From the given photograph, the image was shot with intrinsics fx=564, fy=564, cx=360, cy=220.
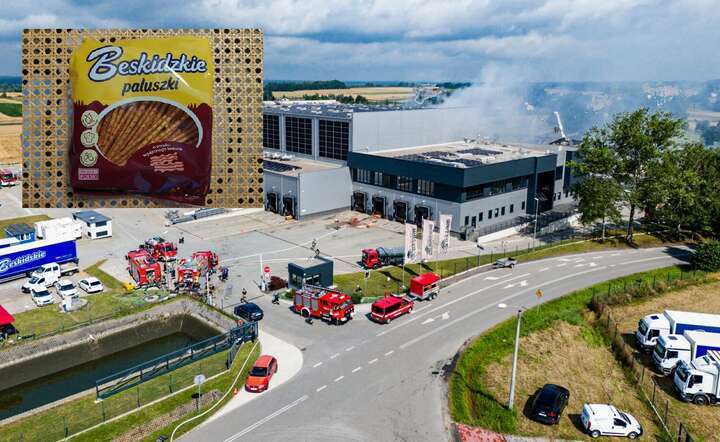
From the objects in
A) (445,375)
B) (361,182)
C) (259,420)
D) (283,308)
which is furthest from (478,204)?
(259,420)

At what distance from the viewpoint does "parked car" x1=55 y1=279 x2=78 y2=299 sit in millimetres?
38938

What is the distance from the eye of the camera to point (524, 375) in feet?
99.7

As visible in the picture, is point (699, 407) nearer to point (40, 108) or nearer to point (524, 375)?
point (524, 375)

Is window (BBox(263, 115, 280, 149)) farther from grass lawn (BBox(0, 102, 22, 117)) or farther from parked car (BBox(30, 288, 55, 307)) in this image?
grass lawn (BBox(0, 102, 22, 117))

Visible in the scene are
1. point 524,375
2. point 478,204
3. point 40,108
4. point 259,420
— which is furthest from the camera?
point 478,204

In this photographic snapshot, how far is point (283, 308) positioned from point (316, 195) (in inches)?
1055

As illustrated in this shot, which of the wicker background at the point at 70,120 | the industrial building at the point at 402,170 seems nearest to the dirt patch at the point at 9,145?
the industrial building at the point at 402,170

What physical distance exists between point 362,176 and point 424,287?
28.9m

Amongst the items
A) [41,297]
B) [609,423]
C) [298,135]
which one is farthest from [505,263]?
[298,135]

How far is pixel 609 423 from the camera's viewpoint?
24953mm

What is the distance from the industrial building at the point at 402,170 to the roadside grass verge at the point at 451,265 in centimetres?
726

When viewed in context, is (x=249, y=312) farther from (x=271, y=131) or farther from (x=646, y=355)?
(x=271, y=131)

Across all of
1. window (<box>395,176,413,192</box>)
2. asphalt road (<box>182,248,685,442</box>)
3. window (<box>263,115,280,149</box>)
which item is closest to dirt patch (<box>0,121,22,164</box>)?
window (<box>263,115,280,149</box>)

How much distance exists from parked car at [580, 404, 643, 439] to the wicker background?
95.3ft
